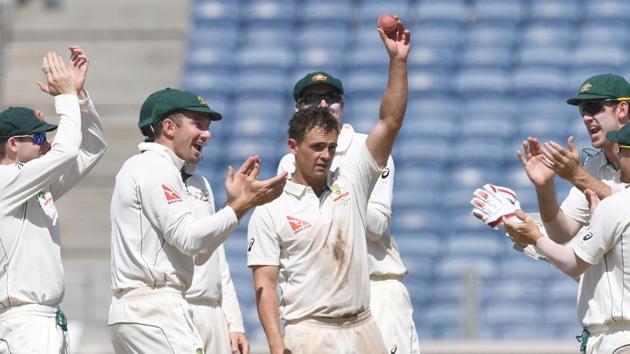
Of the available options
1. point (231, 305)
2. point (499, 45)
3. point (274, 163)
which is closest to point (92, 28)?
point (274, 163)

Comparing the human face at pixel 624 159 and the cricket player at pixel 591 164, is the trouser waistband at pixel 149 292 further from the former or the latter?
the human face at pixel 624 159

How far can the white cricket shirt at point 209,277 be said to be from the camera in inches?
282

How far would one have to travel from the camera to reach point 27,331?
6.94 metres

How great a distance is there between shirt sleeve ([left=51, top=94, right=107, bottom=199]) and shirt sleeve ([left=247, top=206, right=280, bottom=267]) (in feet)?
3.74

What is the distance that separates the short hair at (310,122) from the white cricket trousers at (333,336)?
907 mm

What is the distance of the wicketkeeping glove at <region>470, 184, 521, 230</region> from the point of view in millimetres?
6746

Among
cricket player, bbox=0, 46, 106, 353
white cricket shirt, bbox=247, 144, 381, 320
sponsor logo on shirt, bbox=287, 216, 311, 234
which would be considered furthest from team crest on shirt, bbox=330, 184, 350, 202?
cricket player, bbox=0, 46, 106, 353

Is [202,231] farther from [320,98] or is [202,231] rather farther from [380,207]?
[320,98]

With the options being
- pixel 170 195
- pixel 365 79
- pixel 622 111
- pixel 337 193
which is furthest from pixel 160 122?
pixel 365 79

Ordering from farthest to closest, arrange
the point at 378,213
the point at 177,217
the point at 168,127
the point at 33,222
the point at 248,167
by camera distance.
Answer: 1. the point at 378,213
2. the point at 33,222
3. the point at 168,127
4. the point at 177,217
5. the point at 248,167

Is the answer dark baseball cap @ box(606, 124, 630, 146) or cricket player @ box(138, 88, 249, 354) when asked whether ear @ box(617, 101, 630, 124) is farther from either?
cricket player @ box(138, 88, 249, 354)

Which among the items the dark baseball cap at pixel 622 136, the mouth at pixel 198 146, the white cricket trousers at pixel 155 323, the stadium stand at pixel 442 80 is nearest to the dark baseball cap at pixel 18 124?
the mouth at pixel 198 146

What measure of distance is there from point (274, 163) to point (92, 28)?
3.65m

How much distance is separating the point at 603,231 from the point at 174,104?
216cm
